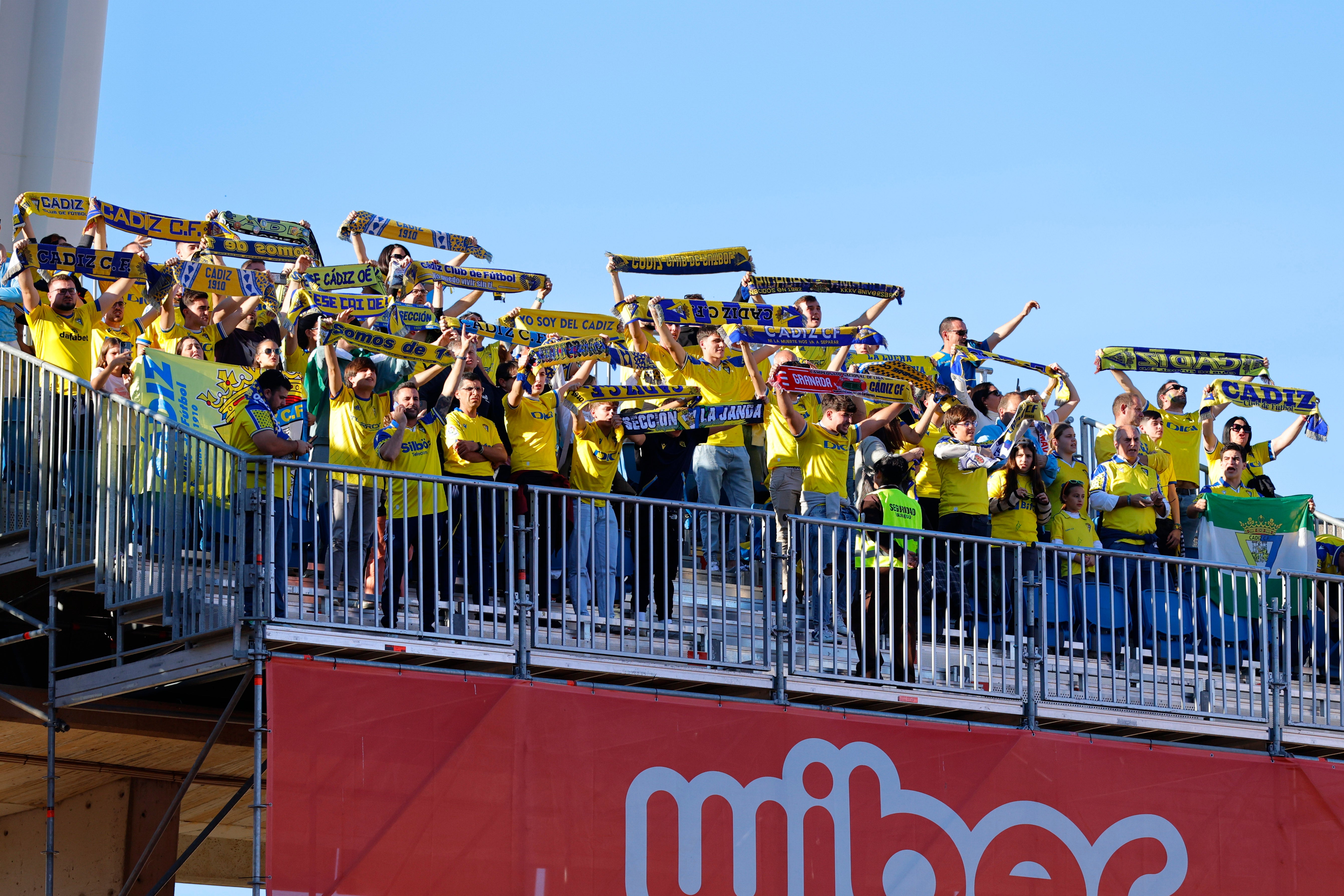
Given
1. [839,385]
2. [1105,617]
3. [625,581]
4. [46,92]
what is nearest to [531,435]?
[625,581]

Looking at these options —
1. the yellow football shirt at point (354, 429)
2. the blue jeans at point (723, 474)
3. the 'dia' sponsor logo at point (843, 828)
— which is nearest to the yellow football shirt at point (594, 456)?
the blue jeans at point (723, 474)

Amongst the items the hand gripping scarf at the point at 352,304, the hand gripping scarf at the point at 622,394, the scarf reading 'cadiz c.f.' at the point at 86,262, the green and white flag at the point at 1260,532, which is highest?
the scarf reading 'cadiz c.f.' at the point at 86,262

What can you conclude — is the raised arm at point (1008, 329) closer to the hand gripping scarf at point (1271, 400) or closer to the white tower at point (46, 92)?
the hand gripping scarf at point (1271, 400)

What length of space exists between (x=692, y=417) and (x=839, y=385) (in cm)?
124

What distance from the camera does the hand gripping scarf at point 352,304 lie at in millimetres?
14344

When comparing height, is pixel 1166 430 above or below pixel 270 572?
above

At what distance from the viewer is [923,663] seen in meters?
13.3

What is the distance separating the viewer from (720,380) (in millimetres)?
15680

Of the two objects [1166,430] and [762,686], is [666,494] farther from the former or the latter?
[1166,430]

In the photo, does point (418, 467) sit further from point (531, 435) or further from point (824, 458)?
point (824, 458)

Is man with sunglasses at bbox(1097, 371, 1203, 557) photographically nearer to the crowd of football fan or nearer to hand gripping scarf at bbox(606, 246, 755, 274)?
the crowd of football fan

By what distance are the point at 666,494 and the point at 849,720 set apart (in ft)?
9.19

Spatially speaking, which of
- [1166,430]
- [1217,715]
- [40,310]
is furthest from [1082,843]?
[40,310]

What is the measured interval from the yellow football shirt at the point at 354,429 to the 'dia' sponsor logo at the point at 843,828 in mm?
2912
